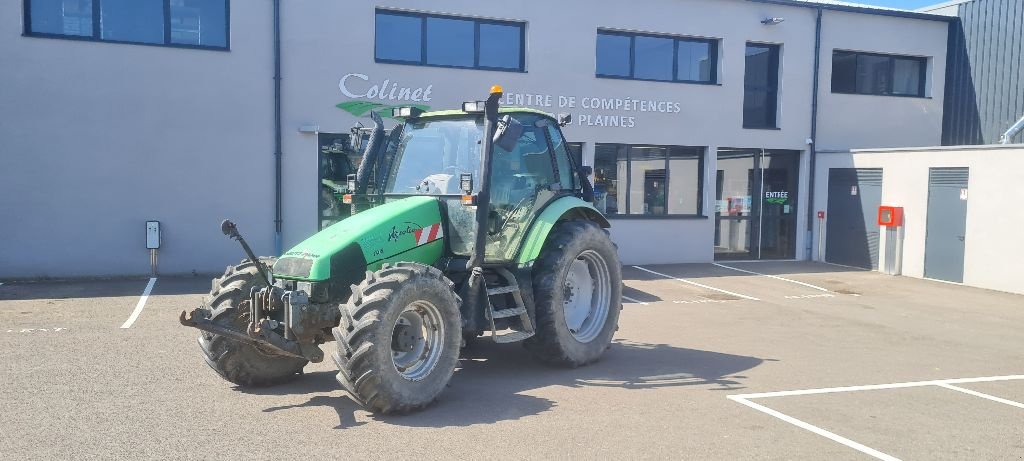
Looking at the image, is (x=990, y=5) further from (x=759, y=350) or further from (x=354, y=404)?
(x=354, y=404)

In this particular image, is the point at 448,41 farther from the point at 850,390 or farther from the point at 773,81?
the point at 850,390

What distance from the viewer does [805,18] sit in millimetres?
17172

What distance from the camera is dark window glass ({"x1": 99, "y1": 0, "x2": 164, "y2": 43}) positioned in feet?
41.7

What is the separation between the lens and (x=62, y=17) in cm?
1252

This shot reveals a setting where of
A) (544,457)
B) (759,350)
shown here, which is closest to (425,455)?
(544,457)

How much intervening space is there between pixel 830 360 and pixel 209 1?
11.1 meters

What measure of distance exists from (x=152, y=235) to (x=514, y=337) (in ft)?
27.7

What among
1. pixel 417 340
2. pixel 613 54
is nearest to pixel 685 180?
pixel 613 54

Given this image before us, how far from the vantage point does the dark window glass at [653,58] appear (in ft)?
53.1

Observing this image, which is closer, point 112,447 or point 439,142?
point 112,447

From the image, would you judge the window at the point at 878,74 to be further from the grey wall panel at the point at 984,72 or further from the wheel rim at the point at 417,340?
the wheel rim at the point at 417,340

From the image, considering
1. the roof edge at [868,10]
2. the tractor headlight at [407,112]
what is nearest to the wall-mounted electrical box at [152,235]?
the tractor headlight at [407,112]

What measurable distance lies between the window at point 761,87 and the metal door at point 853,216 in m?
1.84

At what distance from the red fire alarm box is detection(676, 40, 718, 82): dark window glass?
4416 millimetres
